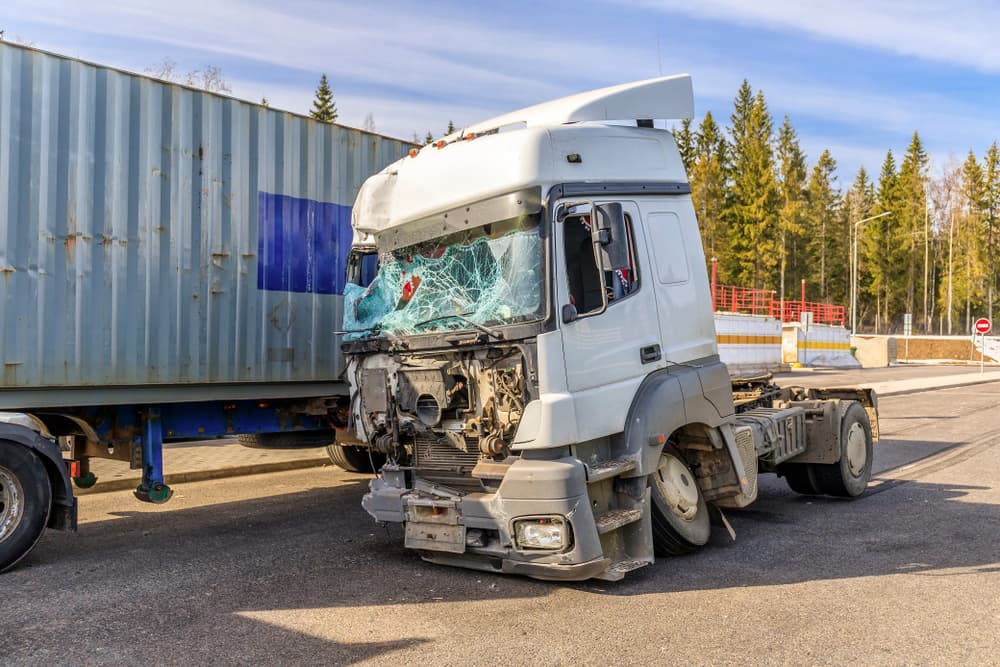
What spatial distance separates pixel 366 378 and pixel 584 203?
2.16 m

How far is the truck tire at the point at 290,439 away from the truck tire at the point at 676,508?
159 inches

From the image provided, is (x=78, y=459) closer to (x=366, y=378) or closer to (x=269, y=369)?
(x=269, y=369)

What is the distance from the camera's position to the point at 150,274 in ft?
23.7

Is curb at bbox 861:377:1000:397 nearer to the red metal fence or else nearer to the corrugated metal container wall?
the red metal fence

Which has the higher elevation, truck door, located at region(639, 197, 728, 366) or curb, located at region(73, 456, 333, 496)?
truck door, located at region(639, 197, 728, 366)

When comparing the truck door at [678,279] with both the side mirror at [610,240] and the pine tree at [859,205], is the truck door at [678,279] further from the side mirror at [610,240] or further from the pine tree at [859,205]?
the pine tree at [859,205]

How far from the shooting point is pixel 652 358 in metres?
6.17

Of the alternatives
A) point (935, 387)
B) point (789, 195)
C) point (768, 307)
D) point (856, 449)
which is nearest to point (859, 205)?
point (789, 195)

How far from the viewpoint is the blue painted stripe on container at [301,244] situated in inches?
323

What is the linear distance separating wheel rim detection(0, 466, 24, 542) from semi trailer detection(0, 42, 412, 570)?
0.05 feet

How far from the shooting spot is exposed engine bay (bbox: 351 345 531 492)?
568 centimetres

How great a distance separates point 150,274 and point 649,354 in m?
4.22

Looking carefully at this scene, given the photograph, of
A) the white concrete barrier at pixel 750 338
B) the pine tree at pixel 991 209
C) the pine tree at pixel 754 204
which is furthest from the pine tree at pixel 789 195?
the white concrete barrier at pixel 750 338

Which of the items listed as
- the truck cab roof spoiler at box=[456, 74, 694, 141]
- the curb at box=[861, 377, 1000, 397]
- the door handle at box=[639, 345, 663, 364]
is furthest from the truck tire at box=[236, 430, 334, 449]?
the curb at box=[861, 377, 1000, 397]
